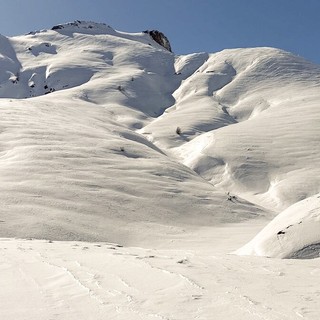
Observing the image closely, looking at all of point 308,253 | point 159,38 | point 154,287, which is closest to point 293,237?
point 308,253

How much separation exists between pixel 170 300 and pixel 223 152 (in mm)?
13907

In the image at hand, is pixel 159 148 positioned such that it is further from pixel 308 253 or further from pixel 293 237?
pixel 308 253

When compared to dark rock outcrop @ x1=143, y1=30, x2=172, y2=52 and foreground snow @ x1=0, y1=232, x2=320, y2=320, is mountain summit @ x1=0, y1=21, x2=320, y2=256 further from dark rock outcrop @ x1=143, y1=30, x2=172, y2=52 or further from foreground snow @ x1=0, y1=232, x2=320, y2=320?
dark rock outcrop @ x1=143, y1=30, x2=172, y2=52

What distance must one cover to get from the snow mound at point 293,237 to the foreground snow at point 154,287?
483mm

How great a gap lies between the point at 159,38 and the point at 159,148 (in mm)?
46490

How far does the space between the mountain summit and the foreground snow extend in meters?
1.43

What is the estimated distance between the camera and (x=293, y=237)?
17.8ft

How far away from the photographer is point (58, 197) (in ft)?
31.0

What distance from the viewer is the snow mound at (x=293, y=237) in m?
5.09

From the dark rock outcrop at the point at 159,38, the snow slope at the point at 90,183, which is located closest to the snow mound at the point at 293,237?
the snow slope at the point at 90,183

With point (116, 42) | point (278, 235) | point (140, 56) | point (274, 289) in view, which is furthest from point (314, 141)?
point (116, 42)

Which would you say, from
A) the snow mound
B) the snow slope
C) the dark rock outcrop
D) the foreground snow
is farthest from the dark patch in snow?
the dark rock outcrop

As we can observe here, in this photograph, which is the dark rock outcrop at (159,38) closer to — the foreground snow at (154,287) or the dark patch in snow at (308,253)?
the dark patch in snow at (308,253)

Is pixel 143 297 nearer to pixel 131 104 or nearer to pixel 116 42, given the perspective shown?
pixel 131 104
